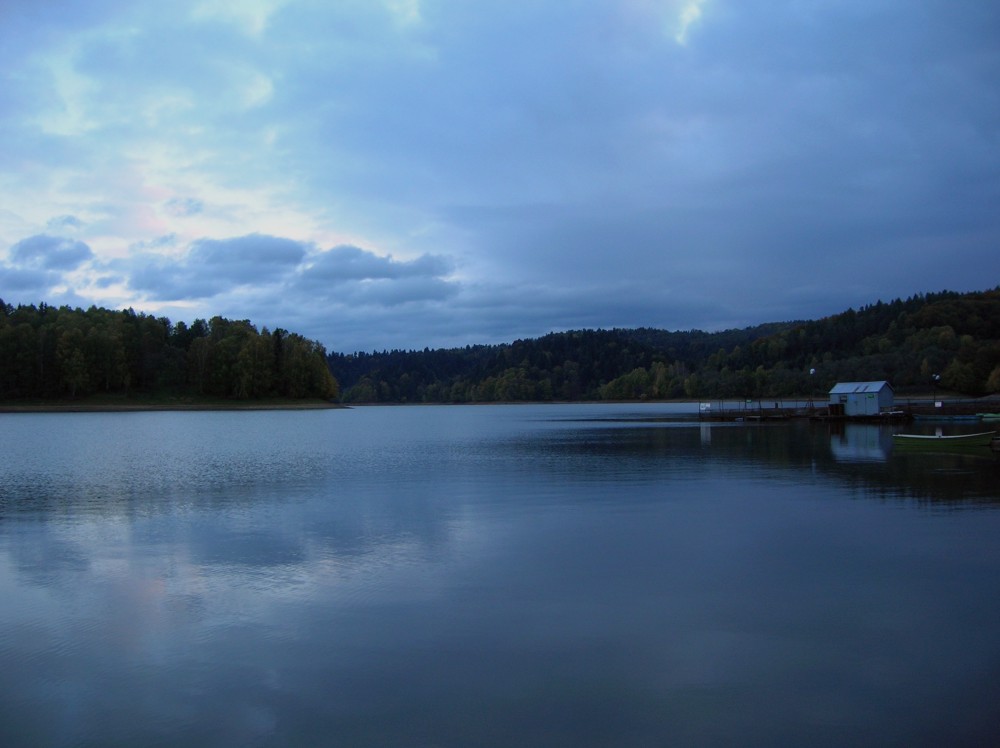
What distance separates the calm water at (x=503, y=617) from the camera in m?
7.51

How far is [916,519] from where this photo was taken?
17.5 metres

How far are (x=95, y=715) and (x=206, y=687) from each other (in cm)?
109

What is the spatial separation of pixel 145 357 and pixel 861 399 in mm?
101474

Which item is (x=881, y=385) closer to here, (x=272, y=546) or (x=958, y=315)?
(x=272, y=546)

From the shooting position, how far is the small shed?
65.2m

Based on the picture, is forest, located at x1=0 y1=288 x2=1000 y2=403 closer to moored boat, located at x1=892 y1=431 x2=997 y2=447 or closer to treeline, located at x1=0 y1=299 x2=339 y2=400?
treeline, located at x1=0 y1=299 x2=339 y2=400

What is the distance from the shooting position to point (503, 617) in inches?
422

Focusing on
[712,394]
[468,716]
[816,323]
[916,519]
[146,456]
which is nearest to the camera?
[468,716]

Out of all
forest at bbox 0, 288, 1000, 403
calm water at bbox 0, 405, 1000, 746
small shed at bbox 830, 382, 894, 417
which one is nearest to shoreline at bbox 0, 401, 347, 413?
forest at bbox 0, 288, 1000, 403

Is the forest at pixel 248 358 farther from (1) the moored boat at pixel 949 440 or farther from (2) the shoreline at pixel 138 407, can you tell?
(1) the moored boat at pixel 949 440

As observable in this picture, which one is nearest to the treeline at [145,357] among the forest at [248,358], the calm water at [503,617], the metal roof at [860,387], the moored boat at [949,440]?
the forest at [248,358]

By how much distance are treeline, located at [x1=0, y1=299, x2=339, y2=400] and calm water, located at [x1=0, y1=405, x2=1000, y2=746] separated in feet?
324

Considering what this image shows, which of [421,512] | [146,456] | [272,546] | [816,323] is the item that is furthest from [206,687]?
[816,323]

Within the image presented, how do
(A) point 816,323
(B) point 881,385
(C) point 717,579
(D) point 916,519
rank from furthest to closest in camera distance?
(A) point 816,323 < (B) point 881,385 < (D) point 916,519 < (C) point 717,579
